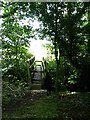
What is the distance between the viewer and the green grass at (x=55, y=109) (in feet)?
7.73

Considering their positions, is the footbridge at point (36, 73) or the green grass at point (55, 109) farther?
the footbridge at point (36, 73)

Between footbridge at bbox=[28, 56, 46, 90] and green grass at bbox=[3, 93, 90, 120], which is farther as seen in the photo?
footbridge at bbox=[28, 56, 46, 90]

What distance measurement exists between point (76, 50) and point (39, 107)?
28.8 inches

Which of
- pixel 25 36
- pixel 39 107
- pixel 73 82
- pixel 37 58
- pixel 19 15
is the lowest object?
pixel 39 107

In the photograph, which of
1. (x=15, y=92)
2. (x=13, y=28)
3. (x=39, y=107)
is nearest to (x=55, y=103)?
(x=39, y=107)

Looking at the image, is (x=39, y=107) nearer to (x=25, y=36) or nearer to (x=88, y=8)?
(x=25, y=36)

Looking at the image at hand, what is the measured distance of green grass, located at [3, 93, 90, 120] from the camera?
92.7 inches

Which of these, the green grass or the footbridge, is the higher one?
the footbridge

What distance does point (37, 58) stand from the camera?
2.98 meters

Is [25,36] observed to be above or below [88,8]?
below

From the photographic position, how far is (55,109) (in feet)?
8.20

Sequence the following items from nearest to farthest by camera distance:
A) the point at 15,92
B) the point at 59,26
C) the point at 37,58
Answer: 1. the point at 15,92
2. the point at 59,26
3. the point at 37,58

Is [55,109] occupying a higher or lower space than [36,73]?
lower

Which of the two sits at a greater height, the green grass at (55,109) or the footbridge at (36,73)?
the footbridge at (36,73)
